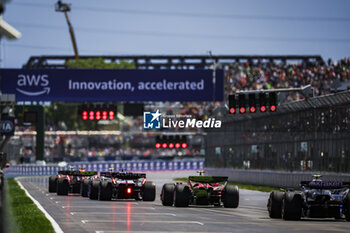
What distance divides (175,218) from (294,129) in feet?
64.6

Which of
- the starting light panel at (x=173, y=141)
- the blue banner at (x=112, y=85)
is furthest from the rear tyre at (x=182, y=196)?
the starting light panel at (x=173, y=141)

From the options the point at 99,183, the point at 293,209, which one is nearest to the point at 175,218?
the point at 293,209

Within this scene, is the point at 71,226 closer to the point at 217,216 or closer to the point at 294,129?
the point at 217,216

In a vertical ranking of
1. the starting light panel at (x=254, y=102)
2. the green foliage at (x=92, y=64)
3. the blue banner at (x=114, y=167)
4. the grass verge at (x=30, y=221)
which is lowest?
the grass verge at (x=30, y=221)

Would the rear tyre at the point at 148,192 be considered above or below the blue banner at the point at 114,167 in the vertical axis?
below

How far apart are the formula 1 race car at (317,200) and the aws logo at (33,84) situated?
32471 millimetres

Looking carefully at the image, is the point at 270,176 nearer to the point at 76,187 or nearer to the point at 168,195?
the point at 76,187

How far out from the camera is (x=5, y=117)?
143ft

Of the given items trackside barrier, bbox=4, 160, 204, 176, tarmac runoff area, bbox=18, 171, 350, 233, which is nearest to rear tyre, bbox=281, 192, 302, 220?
tarmac runoff area, bbox=18, 171, 350, 233

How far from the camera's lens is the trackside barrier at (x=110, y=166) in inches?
2689

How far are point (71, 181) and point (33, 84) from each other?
16467 millimetres

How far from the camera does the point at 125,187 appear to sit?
2822cm

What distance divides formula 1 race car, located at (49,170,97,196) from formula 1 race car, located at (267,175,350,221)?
1501cm

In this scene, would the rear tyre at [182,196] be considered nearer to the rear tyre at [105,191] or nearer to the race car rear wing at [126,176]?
the race car rear wing at [126,176]
